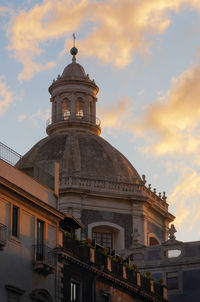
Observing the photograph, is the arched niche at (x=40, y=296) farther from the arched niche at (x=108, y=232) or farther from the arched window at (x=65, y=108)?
the arched window at (x=65, y=108)

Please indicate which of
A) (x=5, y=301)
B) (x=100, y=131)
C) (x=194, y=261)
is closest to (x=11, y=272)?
(x=5, y=301)

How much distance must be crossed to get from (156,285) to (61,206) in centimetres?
2187

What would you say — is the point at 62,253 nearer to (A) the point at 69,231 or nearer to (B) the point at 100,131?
(A) the point at 69,231

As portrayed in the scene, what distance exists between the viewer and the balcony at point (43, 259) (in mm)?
41812

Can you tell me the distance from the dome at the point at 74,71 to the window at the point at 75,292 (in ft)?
148

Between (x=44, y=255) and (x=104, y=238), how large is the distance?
3431 cm

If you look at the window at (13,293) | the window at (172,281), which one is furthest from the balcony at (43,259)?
the window at (172,281)

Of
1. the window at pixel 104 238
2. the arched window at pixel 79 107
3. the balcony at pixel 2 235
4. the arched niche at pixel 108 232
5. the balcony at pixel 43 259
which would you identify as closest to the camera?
the balcony at pixel 2 235

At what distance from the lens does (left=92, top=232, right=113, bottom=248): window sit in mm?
76562

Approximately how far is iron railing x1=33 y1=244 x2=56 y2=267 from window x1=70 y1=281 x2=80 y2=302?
86.3 inches

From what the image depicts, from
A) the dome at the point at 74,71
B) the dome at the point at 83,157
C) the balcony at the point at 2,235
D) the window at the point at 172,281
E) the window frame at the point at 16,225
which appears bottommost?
the balcony at the point at 2,235

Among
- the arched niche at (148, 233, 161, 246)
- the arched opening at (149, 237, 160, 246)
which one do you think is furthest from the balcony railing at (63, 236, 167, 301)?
the arched opening at (149, 237, 160, 246)

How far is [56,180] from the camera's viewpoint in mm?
46250

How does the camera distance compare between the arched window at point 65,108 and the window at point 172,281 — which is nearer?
the window at point 172,281
